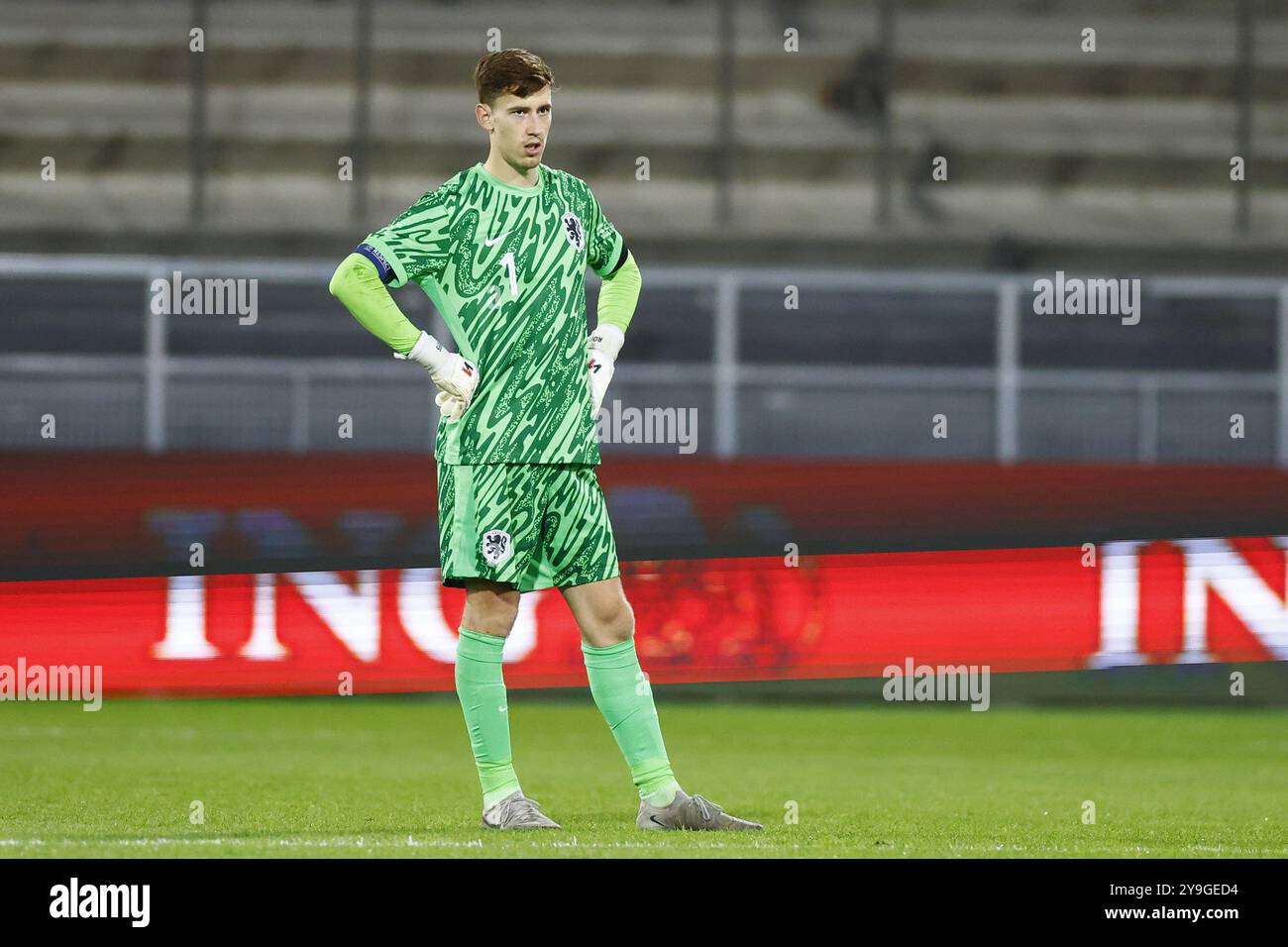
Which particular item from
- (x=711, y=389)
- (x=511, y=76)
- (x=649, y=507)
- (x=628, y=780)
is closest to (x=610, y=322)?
(x=511, y=76)

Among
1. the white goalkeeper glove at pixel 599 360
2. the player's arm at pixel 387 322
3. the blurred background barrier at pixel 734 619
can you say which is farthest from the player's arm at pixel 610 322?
the blurred background barrier at pixel 734 619

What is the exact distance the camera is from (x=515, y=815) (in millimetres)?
4824

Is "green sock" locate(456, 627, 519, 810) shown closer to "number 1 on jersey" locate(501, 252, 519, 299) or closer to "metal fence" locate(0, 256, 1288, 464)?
"number 1 on jersey" locate(501, 252, 519, 299)

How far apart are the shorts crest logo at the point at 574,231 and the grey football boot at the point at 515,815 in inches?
51.4

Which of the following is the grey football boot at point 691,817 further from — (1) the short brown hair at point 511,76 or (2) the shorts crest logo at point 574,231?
(1) the short brown hair at point 511,76

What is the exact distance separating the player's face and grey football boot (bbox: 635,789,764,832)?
1.53 metres

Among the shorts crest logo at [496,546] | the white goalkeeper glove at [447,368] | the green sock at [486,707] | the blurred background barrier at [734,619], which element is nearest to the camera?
the white goalkeeper glove at [447,368]

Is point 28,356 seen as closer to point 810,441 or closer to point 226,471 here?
point 226,471

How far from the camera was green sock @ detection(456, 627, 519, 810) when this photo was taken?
4.85m

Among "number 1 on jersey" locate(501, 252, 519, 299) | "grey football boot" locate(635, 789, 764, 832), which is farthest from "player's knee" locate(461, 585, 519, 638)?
"number 1 on jersey" locate(501, 252, 519, 299)

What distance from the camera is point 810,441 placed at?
12.0m

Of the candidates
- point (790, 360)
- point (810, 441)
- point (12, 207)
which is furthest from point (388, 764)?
point (12, 207)

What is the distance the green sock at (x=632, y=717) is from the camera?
16.0 feet

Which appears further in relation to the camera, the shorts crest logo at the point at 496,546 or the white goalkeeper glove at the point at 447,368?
the shorts crest logo at the point at 496,546
